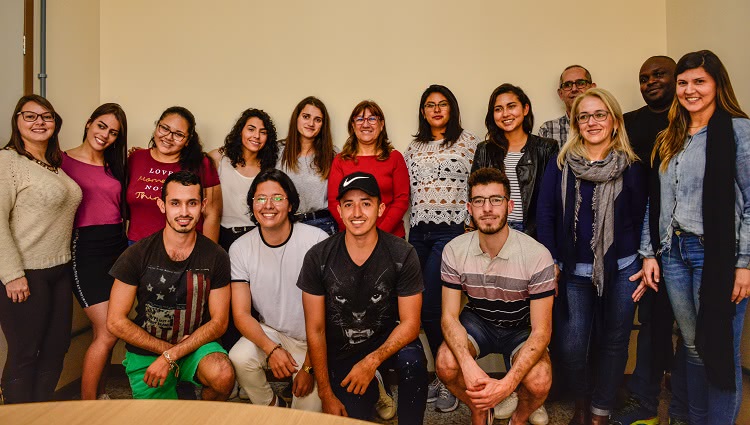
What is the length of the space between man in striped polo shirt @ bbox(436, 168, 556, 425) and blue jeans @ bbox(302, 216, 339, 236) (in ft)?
2.68

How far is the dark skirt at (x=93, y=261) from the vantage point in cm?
241

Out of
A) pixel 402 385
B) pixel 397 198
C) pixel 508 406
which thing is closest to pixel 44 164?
pixel 397 198

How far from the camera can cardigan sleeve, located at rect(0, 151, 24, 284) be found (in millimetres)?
2111

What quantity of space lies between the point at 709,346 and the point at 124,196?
289 centimetres

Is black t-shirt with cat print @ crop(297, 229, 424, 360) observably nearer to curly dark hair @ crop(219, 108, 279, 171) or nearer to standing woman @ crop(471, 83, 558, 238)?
standing woman @ crop(471, 83, 558, 238)

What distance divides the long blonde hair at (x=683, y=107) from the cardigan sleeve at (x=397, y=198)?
4.06 ft

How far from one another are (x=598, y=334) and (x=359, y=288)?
115cm

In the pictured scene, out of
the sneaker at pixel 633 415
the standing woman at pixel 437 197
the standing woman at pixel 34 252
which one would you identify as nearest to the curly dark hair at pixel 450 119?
the standing woman at pixel 437 197

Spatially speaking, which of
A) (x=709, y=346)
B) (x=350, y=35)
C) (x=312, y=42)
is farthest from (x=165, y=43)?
(x=709, y=346)

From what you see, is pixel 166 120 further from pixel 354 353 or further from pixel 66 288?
pixel 354 353

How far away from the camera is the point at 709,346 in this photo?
199cm

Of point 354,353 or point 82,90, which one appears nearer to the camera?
point 354,353

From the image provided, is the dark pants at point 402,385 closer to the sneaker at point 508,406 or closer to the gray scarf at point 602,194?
the sneaker at point 508,406

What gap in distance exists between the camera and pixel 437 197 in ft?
8.87
